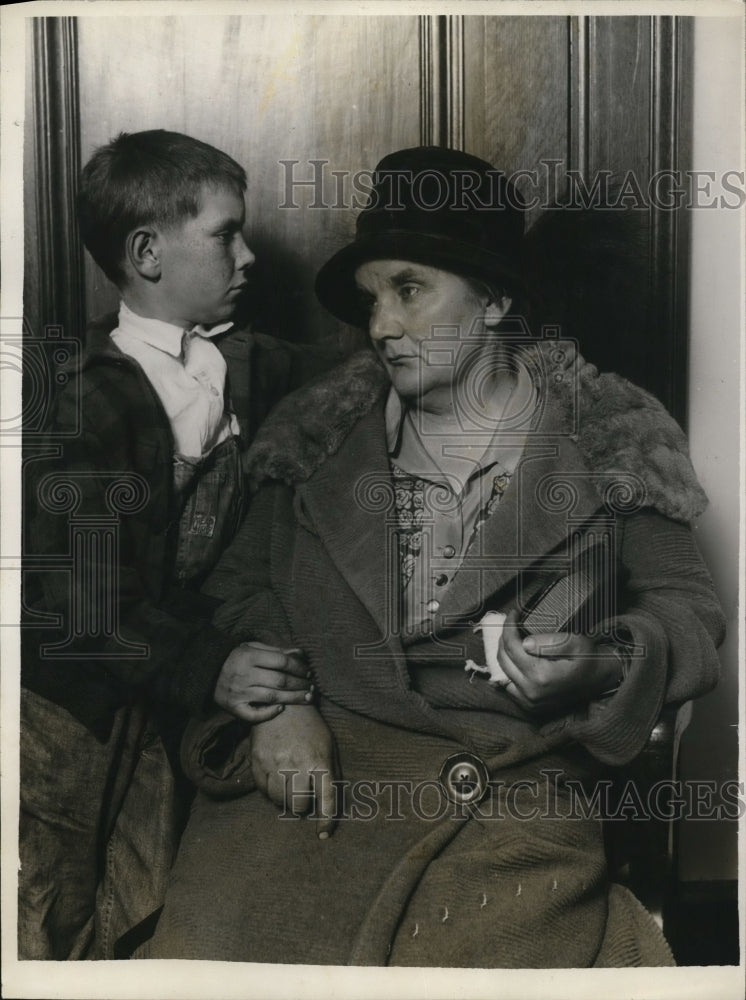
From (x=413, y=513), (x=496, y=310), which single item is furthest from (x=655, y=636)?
(x=496, y=310)

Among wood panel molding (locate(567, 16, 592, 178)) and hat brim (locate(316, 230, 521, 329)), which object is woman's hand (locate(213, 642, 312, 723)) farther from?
wood panel molding (locate(567, 16, 592, 178))

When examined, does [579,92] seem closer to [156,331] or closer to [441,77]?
[441,77]

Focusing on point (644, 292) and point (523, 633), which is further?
point (644, 292)

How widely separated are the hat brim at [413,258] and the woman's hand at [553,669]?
2.17 feet

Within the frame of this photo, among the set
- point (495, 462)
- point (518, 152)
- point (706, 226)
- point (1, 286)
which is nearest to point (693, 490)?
point (495, 462)

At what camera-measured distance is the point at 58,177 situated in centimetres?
230

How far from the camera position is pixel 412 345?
2.24 metres

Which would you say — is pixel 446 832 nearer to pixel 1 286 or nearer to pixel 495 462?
pixel 495 462

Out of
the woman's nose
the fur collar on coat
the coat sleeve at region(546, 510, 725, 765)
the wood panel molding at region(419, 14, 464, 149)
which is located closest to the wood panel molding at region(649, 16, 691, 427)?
the fur collar on coat

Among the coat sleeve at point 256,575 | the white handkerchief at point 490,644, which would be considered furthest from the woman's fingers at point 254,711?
the white handkerchief at point 490,644

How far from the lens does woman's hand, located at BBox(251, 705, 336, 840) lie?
7.16 ft

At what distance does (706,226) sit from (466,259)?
0.50 metres

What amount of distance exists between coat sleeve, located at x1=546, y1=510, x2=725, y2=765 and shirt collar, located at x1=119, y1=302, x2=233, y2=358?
0.91 m

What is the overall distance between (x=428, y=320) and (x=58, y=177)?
77cm
